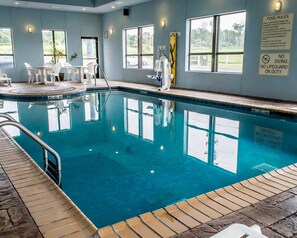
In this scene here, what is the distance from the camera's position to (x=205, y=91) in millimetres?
8820

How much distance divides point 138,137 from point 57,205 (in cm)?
283

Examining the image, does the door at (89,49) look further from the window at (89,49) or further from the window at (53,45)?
the window at (53,45)

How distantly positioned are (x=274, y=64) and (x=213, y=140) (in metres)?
3.49

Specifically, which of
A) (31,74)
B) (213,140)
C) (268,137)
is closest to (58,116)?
(213,140)

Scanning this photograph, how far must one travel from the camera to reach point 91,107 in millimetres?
7277

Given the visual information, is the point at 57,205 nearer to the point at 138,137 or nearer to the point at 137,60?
the point at 138,137

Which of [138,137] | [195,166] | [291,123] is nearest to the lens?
[195,166]

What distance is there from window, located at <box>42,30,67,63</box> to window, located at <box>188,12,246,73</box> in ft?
21.1

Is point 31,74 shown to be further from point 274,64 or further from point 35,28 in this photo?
point 274,64

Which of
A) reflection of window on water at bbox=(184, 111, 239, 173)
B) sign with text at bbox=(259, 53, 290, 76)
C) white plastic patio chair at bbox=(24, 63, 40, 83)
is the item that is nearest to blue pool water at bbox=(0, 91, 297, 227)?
reflection of window on water at bbox=(184, 111, 239, 173)

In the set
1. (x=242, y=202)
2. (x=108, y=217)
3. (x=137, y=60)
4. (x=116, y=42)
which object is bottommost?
(x=108, y=217)

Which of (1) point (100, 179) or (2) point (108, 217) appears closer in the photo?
(2) point (108, 217)

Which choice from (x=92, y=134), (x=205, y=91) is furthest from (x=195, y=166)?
(x=205, y=91)

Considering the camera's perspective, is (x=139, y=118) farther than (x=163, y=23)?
No
